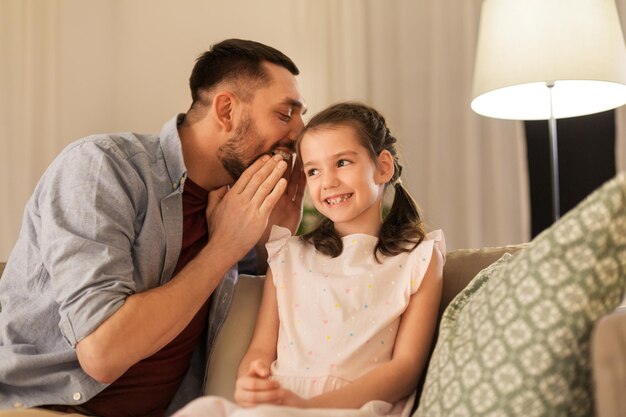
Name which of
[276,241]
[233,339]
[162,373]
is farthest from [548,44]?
[162,373]

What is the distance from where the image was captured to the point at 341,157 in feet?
5.07

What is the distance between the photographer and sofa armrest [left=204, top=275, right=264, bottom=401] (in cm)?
152

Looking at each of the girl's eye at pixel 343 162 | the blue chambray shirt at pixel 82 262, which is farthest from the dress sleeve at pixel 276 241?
the girl's eye at pixel 343 162

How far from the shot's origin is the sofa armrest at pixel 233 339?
1523 mm

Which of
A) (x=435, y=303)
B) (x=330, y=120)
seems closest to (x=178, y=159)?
(x=330, y=120)

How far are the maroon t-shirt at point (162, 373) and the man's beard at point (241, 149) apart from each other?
0.49 ft

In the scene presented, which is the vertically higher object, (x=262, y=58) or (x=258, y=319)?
(x=262, y=58)

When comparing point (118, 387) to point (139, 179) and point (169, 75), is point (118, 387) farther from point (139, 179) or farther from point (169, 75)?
point (169, 75)

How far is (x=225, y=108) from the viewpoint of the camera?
1.84m

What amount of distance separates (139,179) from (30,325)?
37 cm

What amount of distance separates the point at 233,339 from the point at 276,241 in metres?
0.24

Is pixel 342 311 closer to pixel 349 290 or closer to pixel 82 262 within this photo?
pixel 349 290

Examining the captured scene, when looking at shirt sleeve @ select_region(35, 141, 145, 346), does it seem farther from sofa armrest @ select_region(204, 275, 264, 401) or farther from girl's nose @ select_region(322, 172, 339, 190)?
girl's nose @ select_region(322, 172, 339, 190)

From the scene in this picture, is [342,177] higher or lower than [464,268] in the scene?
higher
